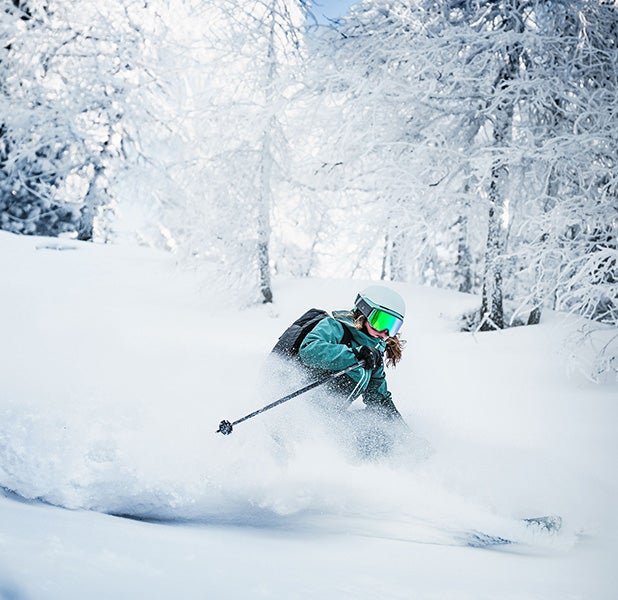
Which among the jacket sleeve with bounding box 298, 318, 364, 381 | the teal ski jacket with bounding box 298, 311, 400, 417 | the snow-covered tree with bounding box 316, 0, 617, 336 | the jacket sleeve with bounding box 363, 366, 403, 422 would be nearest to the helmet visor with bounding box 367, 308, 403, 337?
the teal ski jacket with bounding box 298, 311, 400, 417

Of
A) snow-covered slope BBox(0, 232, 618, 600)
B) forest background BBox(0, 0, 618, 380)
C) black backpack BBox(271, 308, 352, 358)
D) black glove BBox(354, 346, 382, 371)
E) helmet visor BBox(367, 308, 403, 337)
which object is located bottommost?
snow-covered slope BBox(0, 232, 618, 600)

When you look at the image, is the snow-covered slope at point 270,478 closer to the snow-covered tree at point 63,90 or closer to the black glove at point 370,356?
the black glove at point 370,356

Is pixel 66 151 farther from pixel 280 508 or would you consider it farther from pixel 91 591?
pixel 91 591

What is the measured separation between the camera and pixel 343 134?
26.5 ft

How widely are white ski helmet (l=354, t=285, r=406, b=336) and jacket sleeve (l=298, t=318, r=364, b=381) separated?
11.3 inches

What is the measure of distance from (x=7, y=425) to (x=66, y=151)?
43.3 ft

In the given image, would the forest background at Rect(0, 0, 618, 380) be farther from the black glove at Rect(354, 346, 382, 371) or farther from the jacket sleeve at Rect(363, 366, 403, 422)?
the black glove at Rect(354, 346, 382, 371)

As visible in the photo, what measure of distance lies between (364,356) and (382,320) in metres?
0.31

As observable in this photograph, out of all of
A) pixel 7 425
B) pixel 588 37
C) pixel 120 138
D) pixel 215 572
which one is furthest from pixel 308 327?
pixel 120 138

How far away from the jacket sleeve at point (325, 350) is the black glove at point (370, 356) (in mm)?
87

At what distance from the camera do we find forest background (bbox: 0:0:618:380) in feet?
22.1

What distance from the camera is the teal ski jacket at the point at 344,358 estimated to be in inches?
136

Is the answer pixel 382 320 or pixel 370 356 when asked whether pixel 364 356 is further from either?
pixel 382 320

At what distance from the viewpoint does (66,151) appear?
14.3 meters
